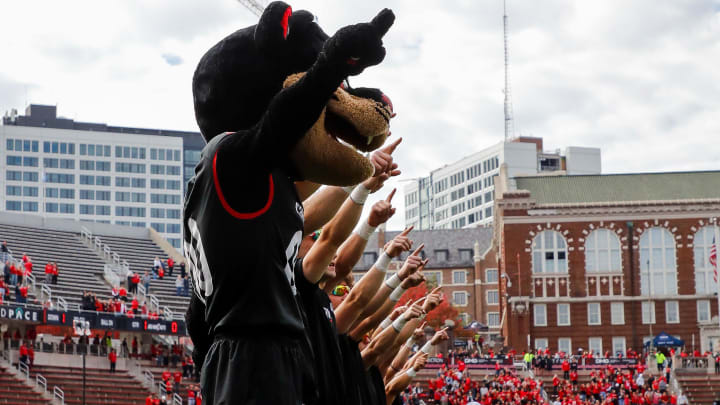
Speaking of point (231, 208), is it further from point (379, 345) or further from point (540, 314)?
point (540, 314)

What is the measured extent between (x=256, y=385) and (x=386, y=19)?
1.62 meters

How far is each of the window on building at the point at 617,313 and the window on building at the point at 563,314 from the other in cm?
262

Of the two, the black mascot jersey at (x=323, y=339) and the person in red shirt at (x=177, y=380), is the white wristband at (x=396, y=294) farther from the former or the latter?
the person in red shirt at (x=177, y=380)

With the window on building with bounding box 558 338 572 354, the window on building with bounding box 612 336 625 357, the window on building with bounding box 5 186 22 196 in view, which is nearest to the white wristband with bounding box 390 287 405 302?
the window on building with bounding box 558 338 572 354

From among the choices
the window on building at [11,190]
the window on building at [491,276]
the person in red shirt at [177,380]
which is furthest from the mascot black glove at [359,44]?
the window on building at [11,190]

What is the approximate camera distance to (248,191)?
4.74m

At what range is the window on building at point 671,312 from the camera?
66.8 meters

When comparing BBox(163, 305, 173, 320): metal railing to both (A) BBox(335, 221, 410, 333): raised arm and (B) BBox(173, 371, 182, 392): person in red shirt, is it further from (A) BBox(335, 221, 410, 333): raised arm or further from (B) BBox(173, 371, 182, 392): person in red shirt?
(A) BBox(335, 221, 410, 333): raised arm

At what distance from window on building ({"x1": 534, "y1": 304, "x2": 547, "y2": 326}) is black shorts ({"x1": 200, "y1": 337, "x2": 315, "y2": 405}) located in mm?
63604

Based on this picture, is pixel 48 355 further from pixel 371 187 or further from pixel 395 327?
pixel 371 187

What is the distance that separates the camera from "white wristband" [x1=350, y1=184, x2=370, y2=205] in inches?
244

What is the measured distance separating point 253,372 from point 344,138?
1.12 meters

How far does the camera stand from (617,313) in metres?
67.1

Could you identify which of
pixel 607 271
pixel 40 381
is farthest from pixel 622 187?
pixel 40 381
